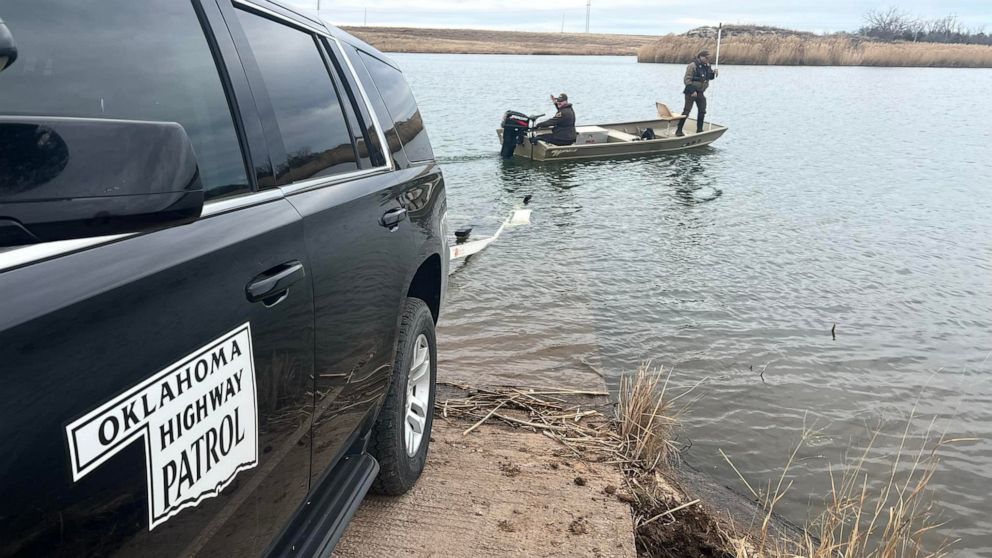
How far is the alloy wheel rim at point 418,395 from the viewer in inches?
133

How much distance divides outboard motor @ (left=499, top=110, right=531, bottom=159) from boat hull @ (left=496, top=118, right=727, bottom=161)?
0.15 m

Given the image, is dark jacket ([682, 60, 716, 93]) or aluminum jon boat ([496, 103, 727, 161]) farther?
dark jacket ([682, 60, 716, 93])

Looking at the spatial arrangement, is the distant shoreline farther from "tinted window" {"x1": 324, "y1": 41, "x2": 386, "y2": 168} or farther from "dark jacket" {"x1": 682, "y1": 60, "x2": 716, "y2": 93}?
"tinted window" {"x1": 324, "y1": 41, "x2": 386, "y2": 168}

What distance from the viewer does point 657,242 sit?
1210 cm

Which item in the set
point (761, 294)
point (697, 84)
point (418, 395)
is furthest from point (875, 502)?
point (697, 84)

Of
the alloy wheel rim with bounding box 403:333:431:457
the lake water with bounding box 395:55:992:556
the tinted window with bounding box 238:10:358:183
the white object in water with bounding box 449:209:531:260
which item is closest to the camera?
the tinted window with bounding box 238:10:358:183

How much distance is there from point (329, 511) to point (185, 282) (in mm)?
1047

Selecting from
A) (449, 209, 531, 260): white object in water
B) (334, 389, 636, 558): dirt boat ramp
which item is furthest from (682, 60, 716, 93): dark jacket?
(334, 389, 636, 558): dirt boat ramp

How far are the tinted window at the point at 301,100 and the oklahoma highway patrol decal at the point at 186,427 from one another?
2.36ft

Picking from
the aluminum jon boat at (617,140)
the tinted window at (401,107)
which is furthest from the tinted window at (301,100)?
the aluminum jon boat at (617,140)

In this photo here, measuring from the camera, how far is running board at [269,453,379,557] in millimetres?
2047

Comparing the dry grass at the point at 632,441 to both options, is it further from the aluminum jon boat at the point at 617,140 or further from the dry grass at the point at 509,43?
the dry grass at the point at 509,43

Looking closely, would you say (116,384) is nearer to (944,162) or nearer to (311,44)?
(311,44)

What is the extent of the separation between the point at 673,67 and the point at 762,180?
51.2m
